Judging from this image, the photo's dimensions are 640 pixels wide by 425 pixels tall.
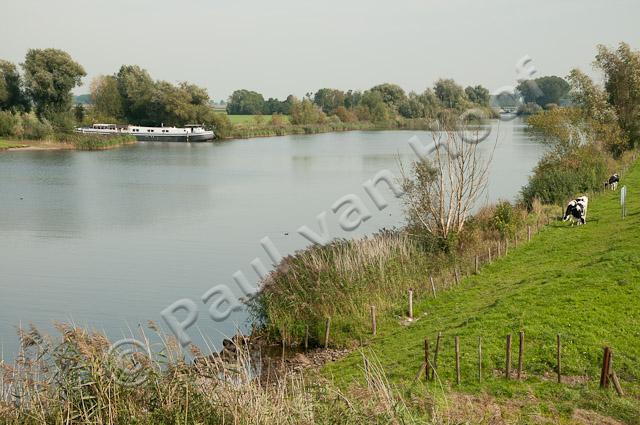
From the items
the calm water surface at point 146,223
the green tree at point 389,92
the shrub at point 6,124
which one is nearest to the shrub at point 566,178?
the calm water surface at point 146,223

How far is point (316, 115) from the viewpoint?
111 m

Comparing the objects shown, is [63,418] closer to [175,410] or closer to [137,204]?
[175,410]

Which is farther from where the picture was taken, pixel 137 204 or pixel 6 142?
pixel 6 142

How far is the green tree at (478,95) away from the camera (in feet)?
86.1

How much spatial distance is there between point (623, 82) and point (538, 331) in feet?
113

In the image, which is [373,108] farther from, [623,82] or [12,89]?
[623,82]

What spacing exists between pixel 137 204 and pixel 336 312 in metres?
21.6

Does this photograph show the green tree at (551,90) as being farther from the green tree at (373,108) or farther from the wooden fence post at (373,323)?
the green tree at (373,108)

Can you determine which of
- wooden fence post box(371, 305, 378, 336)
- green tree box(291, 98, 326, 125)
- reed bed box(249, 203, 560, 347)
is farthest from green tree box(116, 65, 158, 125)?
wooden fence post box(371, 305, 378, 336)

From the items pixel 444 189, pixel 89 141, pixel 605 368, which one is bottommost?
pixel 605 368

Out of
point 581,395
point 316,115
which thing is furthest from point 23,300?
point 316,115

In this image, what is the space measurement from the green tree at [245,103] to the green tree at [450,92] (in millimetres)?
126107

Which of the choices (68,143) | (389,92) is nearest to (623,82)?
(68,143)

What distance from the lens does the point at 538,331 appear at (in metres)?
10.9
